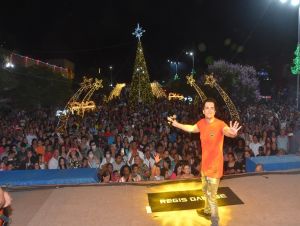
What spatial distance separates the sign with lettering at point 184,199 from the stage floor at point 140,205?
0.42 ft

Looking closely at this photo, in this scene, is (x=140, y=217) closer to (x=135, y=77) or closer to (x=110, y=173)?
(x=110, y=173)

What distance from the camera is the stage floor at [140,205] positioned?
211 inches

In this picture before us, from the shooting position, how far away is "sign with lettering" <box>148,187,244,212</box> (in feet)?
19.3

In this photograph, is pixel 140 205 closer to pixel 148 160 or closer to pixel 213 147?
pixel 213 147

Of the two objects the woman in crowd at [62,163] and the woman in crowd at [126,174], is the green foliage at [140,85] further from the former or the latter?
the woman in crowd at [126,174]

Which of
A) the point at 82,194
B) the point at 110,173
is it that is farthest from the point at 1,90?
the point at 82,194

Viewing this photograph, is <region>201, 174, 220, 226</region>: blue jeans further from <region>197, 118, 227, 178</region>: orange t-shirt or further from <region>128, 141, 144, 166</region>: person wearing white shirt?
<region>128, 141, 144, 166</region>: person wearing white shirt

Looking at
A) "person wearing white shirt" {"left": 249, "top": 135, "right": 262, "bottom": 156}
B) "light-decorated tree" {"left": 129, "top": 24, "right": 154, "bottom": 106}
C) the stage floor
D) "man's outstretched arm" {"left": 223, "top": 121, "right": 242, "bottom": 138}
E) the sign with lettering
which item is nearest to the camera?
"man's outstretched arm" {"left": 223, "top": 121, "right": 242, "bottom": 138}

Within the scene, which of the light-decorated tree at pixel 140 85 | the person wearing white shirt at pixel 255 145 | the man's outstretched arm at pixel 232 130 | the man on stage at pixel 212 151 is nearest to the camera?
the man's outstretched arm at pixel 232 130

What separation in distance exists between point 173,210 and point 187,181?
1.53 m

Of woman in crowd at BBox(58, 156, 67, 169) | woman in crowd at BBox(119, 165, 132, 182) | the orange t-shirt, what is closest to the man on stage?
the orange t-shirt

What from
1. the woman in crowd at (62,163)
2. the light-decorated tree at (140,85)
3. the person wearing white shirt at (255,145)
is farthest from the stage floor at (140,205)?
the light-decorated tree at (140,85)

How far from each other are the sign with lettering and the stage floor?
128 millimetres

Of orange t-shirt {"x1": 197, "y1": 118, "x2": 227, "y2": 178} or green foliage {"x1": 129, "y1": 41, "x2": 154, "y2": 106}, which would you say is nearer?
orange t-shirt {"x1": 197, "y1": 118, "x2": 227, "y2": 178}
